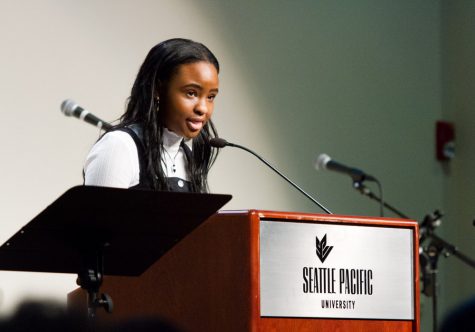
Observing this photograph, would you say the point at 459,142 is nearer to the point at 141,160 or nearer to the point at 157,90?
the point at 157,90

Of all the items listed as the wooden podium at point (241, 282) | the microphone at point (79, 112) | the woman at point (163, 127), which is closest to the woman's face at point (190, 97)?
the woman at point (163, 127)

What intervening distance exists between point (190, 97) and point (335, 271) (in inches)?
29.5

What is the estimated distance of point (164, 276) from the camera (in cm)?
210

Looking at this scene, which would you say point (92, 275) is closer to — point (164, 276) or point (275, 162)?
point (164, 276)

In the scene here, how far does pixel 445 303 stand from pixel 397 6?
1.84 metres

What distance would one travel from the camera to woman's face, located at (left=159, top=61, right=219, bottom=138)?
2.62 metres

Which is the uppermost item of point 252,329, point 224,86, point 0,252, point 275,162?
point 224,86

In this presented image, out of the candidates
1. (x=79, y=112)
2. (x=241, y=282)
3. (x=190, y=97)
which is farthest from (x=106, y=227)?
(x=79, y=112)

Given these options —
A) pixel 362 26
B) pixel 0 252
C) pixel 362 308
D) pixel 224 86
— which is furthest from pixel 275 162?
pixel 0 252

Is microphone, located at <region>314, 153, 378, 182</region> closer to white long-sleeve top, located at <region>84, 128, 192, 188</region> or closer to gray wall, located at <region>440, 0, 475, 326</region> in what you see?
white long-sleeve top, located at <region>84, 128, 192, 188</region>

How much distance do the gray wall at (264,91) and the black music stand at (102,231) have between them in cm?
126

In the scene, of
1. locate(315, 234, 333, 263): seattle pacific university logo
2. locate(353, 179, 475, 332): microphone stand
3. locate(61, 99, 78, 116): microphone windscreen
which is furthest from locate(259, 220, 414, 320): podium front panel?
locate(353, 179, 475, 332): microphone stand

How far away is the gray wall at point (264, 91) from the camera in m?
3.84

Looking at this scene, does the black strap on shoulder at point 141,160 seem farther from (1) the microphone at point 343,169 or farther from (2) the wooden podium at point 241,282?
(1) the microphone at point 343,169
